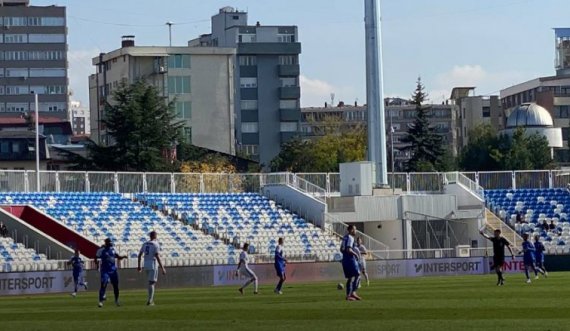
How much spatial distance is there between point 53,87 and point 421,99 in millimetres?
65748

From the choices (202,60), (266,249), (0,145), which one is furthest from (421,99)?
(266,249)

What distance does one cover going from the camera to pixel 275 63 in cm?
14875

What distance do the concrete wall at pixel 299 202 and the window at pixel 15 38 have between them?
10266 centimetres

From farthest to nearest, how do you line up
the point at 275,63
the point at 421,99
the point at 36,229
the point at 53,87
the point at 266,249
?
the point at 53,87 < the point at 275,63 < the point at 421,99 < the point at 266,249 < the point at 36,229

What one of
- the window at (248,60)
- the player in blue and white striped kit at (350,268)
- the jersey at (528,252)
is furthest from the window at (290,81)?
the player in blue and white striped kit at (350,268)

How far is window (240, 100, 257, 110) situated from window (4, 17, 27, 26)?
40535mm

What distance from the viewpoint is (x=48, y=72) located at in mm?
176625

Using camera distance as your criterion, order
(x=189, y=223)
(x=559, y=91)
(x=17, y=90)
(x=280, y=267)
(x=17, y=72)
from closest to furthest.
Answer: (x=280, y=267) → (x=189, y=223) → (x=559, y=91) → (x=17, y=90) → (x=17, y=72)

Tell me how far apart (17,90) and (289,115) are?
45.0 metres

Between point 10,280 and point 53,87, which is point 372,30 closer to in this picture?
point 10,280

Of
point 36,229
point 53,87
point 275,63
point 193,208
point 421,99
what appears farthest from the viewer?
point 53,87

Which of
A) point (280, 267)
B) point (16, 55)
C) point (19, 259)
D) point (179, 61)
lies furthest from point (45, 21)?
point (280, 267)

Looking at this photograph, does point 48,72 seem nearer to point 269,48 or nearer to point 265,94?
point 265,94

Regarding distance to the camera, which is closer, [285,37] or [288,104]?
[288,104]
